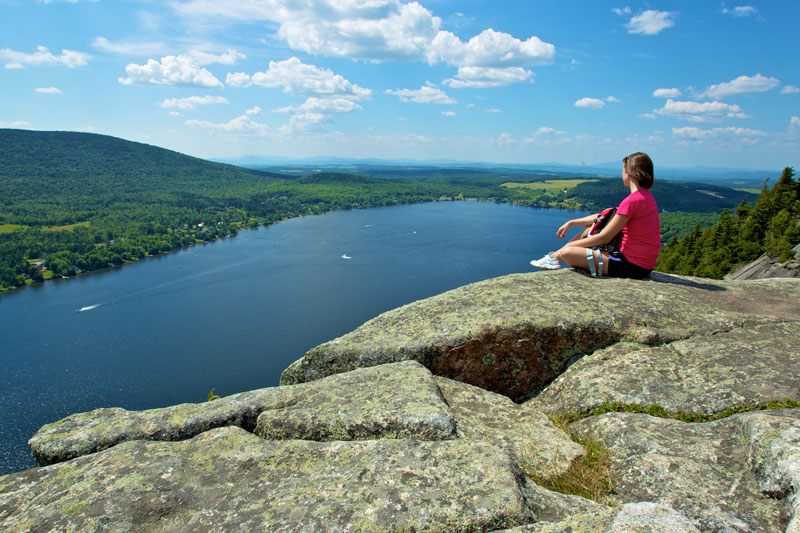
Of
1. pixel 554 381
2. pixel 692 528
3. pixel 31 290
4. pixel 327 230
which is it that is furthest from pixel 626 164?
pixel 327 230

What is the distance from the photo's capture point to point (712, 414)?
4.36m

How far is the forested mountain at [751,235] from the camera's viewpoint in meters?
29.5

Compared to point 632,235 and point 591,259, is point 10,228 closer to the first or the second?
point 591,259

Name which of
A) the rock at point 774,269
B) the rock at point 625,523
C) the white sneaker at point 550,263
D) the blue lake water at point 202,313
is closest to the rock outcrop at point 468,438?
the rock at point 625,523

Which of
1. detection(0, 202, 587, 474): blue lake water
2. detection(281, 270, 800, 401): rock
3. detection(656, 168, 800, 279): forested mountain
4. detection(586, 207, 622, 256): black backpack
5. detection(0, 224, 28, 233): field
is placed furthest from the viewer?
detection(0, 224, 28, 233): field

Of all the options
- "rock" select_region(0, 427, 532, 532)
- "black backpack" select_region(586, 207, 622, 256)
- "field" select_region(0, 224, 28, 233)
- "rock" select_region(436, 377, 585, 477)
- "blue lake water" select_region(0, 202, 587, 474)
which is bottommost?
"blue lake water" select_region(0, 202, 587, 474)

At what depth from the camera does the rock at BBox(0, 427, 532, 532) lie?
9.30 feet

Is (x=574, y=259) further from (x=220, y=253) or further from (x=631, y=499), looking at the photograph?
(x=220, y=253)

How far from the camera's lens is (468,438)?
3781 millimetres

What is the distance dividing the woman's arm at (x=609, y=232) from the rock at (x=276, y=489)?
18.0 feet

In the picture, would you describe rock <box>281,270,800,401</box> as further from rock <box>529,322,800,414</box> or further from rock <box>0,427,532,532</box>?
rock <box>0,427,532,532</box>

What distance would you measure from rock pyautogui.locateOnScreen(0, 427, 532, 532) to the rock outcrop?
1 centimetres

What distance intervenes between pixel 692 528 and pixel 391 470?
1973 mm

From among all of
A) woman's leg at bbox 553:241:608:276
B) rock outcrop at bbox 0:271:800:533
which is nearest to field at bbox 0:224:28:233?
rock outcrop at bbox 0:271:800:533
